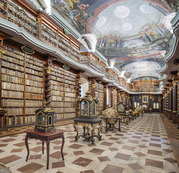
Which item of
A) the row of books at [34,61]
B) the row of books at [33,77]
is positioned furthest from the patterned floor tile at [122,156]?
the row of books at [34,61]

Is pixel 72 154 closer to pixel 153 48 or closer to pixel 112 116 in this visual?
pixel 112 116

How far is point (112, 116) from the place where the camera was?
6.08 meters

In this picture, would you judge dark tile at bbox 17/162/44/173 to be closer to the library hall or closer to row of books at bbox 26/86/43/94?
the library hall

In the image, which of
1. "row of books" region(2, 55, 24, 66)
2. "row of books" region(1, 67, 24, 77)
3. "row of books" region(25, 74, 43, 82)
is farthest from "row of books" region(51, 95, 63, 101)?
"row of books" region(2, 55, 24, 66)

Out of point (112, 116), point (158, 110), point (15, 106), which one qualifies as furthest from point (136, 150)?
point (158, 110)

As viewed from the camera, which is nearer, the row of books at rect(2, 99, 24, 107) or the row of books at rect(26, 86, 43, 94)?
the row of books at rect(2, 99, 24, 107)

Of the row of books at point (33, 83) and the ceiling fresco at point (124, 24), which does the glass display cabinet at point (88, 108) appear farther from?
the ceiling fresco at point (124, 24)

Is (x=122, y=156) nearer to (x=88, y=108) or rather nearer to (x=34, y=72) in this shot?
(x=88, y=108)

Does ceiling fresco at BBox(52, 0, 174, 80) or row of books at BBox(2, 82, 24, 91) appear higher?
ceiling fresco at BBox(52, 0, 174, 80)

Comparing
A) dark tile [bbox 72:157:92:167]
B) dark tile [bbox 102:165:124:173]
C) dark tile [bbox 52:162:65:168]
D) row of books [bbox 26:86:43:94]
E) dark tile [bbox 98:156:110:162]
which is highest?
row of books [bbox 26:86:43:94]

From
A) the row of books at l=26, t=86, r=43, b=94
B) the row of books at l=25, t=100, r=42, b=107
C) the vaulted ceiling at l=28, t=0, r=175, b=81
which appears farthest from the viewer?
the vaulted ceiling at l=28, t=0, r=175, b=81

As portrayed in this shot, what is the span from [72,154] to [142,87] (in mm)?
32085

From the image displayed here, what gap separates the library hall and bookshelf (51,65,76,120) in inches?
2.5

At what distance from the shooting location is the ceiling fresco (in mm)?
9805
